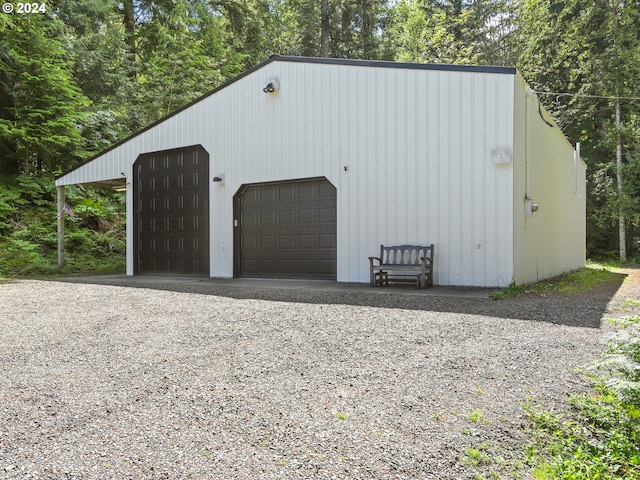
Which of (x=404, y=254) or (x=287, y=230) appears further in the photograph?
(x=287, y=230)

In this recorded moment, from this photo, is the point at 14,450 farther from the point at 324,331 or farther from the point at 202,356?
the point at 324,331

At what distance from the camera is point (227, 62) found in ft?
66.2

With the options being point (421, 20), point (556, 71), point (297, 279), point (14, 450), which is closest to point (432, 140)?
point (297, 279)

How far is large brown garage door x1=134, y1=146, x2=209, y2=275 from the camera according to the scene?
33.6ft

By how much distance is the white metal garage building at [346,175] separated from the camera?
23.5 ft

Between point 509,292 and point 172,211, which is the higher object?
point 172,211

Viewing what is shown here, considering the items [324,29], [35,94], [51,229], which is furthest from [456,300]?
[324,29]

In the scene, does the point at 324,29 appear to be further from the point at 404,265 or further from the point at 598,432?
the point at 598,432

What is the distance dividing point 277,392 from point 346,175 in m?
5.99

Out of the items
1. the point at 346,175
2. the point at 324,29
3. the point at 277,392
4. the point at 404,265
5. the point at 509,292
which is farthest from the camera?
the point at 324,29

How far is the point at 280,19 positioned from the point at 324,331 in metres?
22.0

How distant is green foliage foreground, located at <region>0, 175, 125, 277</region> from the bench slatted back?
7.46 metres

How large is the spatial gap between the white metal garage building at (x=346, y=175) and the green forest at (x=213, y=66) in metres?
2.57

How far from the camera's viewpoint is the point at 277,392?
2.66 m
